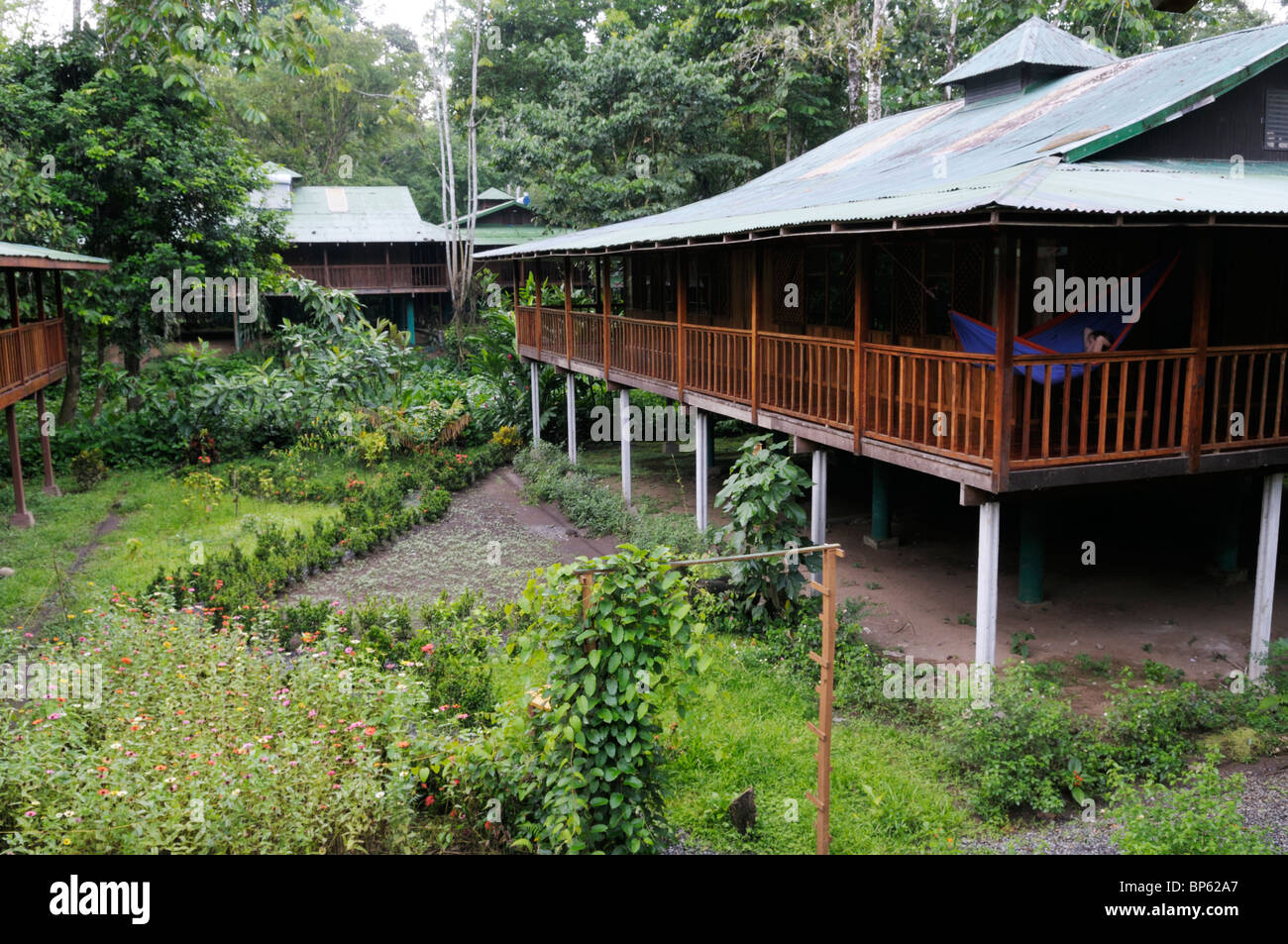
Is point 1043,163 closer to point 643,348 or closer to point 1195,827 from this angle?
point 1195,827

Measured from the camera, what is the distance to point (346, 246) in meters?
37.7

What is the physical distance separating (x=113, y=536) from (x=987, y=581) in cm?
1302

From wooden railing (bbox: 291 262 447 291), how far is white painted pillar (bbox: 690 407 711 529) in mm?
25901

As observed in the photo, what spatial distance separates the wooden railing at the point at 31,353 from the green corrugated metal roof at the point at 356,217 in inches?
708

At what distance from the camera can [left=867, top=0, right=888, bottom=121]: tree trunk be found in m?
24.1

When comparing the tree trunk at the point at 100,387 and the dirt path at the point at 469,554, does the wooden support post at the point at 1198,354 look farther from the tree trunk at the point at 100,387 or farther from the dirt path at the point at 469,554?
the tree trunk at the point at 100,387

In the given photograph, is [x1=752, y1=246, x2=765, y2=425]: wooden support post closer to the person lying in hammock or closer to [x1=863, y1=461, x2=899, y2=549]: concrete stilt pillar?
[x1=863, y1=461, x2=899, y2=549]: concrete stilt pillar

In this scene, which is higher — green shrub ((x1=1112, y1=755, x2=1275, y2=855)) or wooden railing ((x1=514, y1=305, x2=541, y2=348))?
wooden railing ((x1=514, y1=305, x2=541, y2=348))

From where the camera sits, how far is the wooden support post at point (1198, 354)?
850 centimetres

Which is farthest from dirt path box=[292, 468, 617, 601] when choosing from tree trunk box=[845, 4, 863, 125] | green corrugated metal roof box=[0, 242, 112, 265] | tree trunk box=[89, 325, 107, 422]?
tree trunk box=[845, 4, 863, 125]

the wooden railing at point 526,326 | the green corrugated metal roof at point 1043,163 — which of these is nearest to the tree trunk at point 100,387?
the wooden railing at point 526,326

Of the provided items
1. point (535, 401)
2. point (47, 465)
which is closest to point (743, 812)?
point (535, 401)
